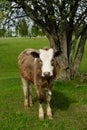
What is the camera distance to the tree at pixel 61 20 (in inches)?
831

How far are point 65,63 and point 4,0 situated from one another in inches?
251

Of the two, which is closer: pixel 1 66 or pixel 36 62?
pixel 36 62

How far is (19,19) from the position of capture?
24484mm

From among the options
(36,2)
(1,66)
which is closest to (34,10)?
(36,2)

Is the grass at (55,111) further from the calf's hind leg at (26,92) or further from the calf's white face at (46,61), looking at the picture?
the calf's white face at (46,61)

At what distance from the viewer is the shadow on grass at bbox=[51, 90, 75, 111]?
15.2 meters

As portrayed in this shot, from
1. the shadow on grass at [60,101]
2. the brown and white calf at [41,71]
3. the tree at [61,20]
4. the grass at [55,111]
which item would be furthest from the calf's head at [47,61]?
the tree at [61,20]

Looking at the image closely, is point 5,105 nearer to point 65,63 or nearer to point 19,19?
point 65,63

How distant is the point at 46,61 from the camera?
12.6m

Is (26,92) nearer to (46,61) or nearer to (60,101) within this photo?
(60,101)

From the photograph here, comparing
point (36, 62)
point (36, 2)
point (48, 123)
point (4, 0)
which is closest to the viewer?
point (48, 123)

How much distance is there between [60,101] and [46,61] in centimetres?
422

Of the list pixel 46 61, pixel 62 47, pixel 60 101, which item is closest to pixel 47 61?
pixel 46 61

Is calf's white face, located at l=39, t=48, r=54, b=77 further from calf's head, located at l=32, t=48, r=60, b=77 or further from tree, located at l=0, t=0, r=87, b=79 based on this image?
tree, located at l=0, t=0, r=87, b=79
